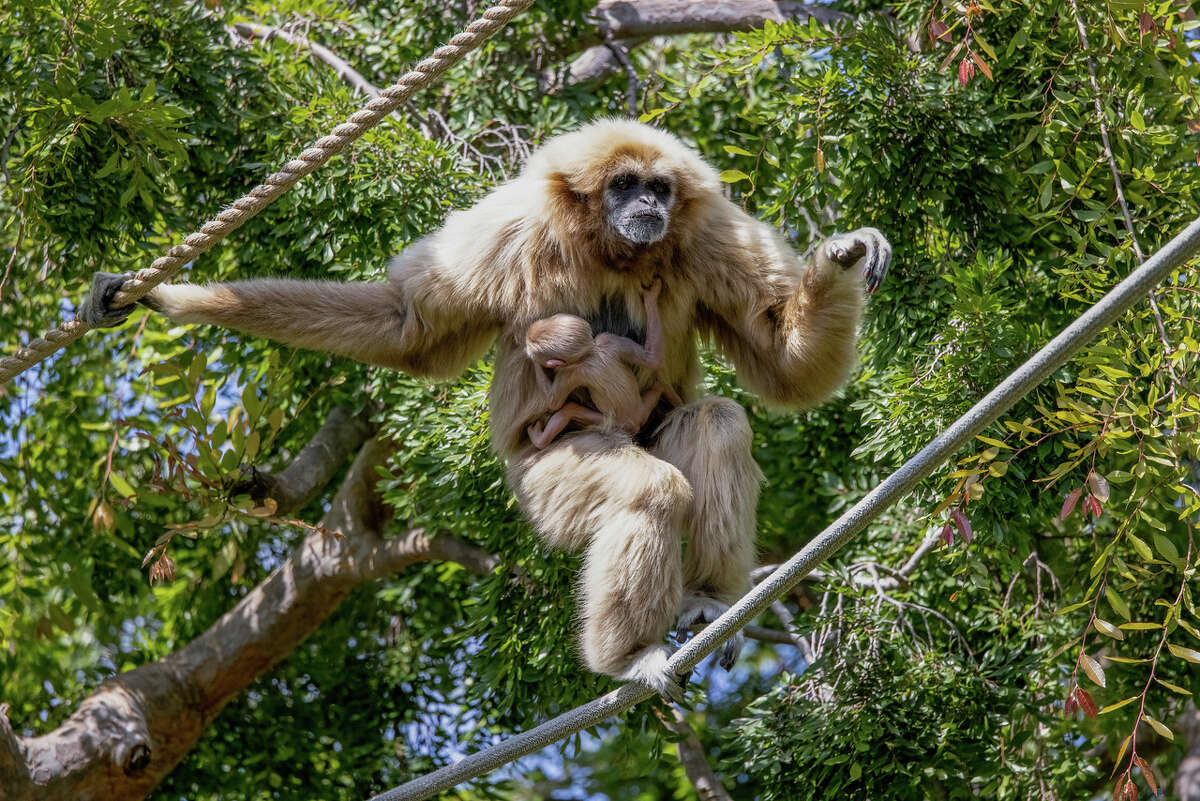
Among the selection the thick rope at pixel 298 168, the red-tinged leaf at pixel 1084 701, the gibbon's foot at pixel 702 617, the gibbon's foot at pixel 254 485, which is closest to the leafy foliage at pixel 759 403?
the red-tinged leaf at pixel 1084 701

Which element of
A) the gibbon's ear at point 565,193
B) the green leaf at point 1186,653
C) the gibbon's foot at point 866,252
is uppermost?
the gibbon's ear at point 565,193

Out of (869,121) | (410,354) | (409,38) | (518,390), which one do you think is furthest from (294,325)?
(409,38)

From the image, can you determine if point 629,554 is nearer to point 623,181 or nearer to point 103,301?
point 623,181

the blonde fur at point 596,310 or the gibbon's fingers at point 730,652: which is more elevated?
the blonde fur at point 596,310

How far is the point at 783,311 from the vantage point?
407cm

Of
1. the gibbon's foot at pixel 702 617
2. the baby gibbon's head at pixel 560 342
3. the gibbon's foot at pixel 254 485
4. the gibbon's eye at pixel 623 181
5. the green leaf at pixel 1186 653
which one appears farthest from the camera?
the gibbon's foot at pixel 254 485

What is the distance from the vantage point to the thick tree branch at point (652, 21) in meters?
6.68

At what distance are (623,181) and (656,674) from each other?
1.56 m

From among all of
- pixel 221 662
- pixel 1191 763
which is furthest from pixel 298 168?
pixel 1191 763

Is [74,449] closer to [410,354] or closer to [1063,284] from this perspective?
[410,354]

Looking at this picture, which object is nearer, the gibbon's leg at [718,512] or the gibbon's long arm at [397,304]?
the gibbon's leg at [718,512]

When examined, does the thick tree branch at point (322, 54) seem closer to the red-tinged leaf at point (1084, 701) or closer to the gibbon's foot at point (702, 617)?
the gibbon's foot at point (702, 617)

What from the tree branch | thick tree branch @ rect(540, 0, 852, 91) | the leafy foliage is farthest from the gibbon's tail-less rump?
the tree branch

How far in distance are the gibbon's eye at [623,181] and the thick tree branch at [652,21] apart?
2619mm
